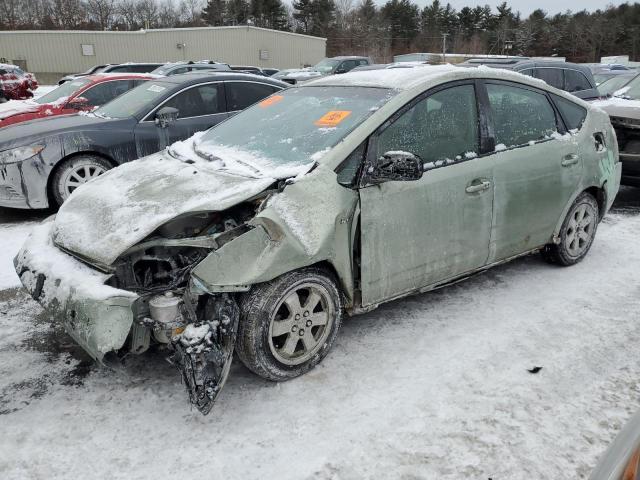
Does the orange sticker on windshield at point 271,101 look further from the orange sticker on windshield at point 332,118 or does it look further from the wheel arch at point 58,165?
the wheel arch at point 58,165

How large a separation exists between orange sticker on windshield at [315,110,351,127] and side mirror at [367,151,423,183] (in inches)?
19.5

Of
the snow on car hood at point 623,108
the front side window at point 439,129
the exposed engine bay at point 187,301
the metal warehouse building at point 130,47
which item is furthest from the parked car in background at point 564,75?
the metal warehouse building at point 130,47

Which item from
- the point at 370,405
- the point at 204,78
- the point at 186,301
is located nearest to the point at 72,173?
the point at 204,78

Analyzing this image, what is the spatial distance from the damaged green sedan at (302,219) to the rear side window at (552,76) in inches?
216

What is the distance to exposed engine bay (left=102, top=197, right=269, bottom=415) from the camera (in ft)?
8.63

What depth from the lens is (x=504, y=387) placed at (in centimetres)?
303

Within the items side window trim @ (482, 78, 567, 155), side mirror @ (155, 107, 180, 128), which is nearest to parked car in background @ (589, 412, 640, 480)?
side window trim @ (482, 78, 567, 155)

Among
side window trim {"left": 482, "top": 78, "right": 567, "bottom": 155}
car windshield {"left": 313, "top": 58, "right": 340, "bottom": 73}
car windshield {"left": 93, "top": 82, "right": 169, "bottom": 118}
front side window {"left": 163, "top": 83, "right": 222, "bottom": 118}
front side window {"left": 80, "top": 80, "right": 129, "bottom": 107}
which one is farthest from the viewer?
car windshield {"left": 313, "top": 58, "right": 340, "bottom": 73}

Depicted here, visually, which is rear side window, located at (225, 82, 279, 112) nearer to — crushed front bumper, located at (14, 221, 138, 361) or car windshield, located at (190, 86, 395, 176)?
car windshield, located at (190, 86, 395, 176)

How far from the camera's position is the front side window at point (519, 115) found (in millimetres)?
3902

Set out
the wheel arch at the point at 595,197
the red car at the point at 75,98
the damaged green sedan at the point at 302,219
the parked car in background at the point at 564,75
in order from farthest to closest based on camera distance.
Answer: the parked car in background at the point at 564,75 < the red car at the point at 75,98 < the wheel arch at the point at 595,197 < the damaged green sedan at the point at 302,219

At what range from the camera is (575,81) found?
9508 mm

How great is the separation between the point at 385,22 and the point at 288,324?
73736mm

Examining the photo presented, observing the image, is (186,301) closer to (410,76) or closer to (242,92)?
(410,76)
